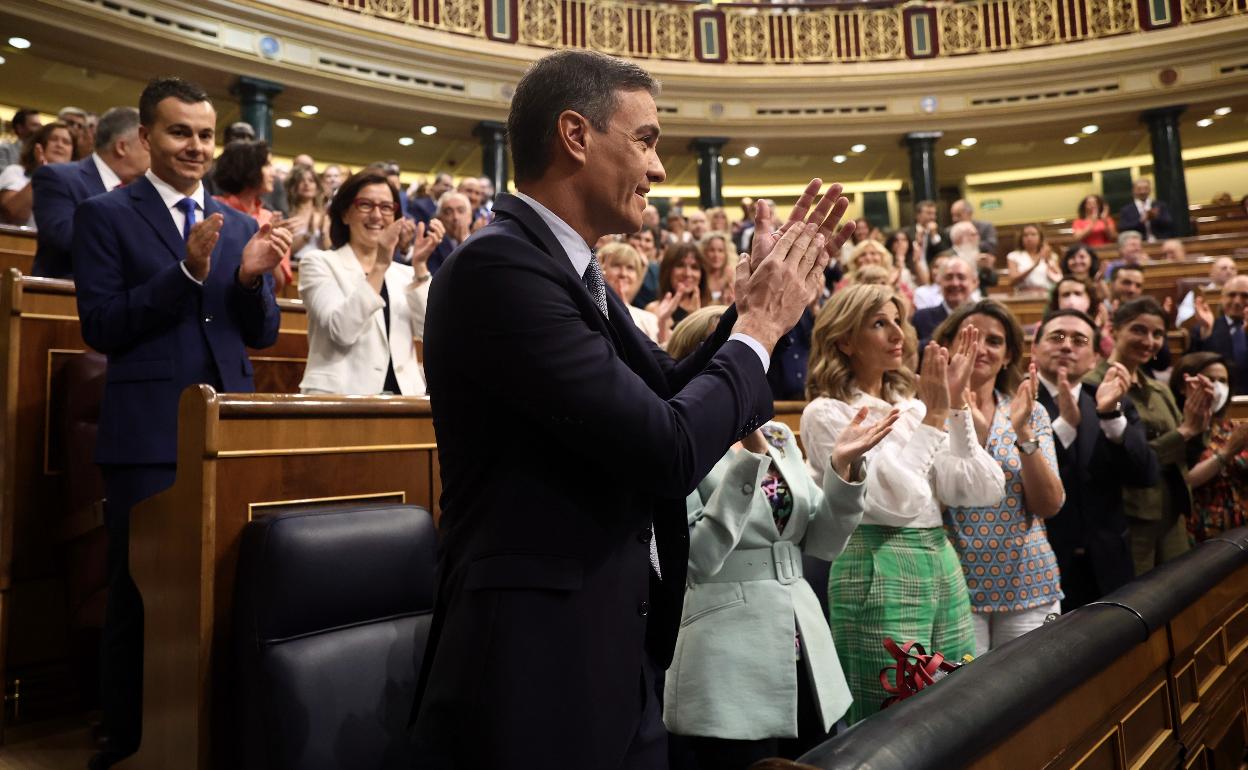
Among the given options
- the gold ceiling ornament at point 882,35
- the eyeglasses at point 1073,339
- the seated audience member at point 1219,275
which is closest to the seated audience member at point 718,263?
the eyeglasses at point 1073,339

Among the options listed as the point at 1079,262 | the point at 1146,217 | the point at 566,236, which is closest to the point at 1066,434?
the point at 566,236

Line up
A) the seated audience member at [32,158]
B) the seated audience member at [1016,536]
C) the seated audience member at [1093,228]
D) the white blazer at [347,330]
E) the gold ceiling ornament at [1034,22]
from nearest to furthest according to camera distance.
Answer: the seated audience member at [1016,536] → the white blazer at [347,330] → the seated audience member at [32,158] → the seated audience member at [1093,228] → the gold ceiling ornament at [1034,22]

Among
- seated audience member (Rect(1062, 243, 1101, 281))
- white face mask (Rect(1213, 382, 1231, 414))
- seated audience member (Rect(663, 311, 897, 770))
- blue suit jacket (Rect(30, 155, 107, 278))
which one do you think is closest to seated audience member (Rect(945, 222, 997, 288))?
seated audience member (Rect(1062, 243, 1101, 281))

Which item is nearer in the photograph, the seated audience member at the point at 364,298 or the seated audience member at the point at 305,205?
the seated audience member at the point at 364,298

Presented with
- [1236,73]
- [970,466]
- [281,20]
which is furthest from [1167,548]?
[1236,73]

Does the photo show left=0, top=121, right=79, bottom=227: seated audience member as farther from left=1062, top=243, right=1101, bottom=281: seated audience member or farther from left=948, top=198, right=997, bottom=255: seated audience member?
left=948, top=198, right=997, bottom=255: seated audience member

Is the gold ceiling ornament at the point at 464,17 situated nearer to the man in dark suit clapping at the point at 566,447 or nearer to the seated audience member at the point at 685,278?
the seated audience member at the point at 685,278

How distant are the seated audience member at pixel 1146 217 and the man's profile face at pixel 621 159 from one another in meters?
8.88

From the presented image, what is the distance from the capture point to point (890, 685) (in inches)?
61.0

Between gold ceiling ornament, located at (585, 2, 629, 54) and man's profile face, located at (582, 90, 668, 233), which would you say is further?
gold ceiling ornament, located at (585, 2, 629, 54)

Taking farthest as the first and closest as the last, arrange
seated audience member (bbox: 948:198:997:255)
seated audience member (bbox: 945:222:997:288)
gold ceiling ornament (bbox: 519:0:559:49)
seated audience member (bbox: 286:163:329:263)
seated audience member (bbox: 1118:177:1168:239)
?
1. gold ceiling ornament (bbox: 519:0:559:49)
2. seated audience member (bbox: 1118:177:1168:239)
3. seated audience member (bbox: 948:198:997:255)
4. seated audience member (bbox: 945:222:997:288)
5. seated audience member (bbox: 286:163:329:263)

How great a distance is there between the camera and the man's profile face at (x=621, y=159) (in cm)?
95

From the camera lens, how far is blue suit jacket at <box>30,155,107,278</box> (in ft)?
8.13

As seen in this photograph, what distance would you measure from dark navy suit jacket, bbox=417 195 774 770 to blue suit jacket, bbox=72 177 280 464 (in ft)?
3.21
